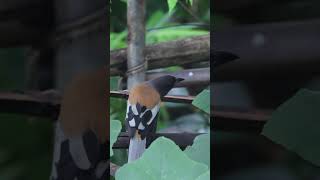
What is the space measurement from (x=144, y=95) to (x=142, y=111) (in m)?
0.04

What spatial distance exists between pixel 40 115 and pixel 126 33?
0.95 feet

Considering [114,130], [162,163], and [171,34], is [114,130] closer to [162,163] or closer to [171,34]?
[162,163]

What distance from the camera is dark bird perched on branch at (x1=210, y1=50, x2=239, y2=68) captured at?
99 cm

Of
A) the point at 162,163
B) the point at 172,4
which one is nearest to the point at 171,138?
the point at 162,163

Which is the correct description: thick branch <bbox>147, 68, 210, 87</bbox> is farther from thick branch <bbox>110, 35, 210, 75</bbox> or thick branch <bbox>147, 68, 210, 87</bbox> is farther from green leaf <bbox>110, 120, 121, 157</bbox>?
green leaf <bbox>110, 120, 121, 157</bbox>

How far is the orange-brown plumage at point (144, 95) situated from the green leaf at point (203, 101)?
0.09 meters

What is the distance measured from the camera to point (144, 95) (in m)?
1.08

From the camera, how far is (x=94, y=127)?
3.55 ft

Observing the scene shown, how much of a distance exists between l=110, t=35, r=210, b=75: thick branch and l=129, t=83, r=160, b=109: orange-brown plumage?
58 mm

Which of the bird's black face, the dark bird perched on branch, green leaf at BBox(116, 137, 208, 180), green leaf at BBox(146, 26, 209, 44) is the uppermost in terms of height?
green leaf at BBox(146, 26, 209, 44)

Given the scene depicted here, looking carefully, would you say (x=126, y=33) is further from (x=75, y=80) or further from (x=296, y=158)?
(x=296, y=158)

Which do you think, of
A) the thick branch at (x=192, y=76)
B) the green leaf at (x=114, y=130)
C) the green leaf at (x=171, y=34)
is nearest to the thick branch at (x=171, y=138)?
the green leaf at (x=114, y=130)

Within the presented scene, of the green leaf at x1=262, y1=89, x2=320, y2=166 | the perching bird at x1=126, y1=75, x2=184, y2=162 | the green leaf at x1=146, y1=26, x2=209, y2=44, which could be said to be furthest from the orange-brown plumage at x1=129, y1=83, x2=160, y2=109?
the green leaf at x1=262, y1=89, x2=320, y2=166

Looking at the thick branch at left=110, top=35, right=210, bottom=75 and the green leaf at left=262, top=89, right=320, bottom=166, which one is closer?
the green leaf at left=262, top=89, right=320, bottom=166
